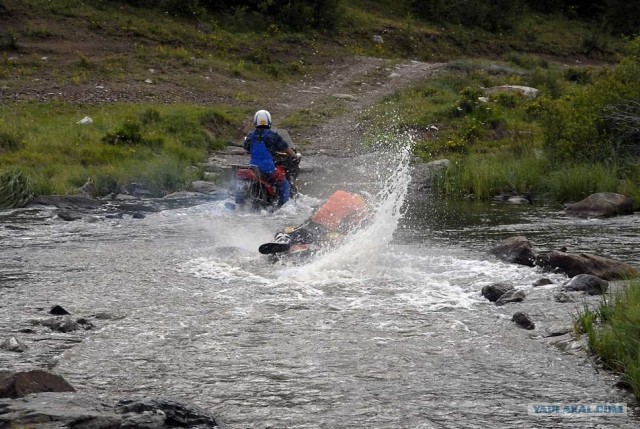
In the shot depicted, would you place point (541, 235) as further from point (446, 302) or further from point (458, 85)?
point (458, 85)

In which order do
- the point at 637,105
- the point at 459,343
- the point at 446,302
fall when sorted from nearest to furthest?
the point at 459,343, the point at 446,302, the point at 637,105

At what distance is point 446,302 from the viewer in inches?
388

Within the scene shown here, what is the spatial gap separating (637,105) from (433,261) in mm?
8330

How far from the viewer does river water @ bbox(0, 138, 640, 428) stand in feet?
23.1

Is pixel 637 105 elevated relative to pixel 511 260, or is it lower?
elevated

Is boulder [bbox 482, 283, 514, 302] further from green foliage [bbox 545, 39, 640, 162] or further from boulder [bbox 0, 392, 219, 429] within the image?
green foliage [bbox 545, 39, 640, 162]

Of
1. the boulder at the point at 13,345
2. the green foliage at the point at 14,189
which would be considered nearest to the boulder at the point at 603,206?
the green foliage at the point at 14,189

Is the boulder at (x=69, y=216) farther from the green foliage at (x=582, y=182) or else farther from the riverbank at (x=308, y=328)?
the green foliage at (x=582, y=182)

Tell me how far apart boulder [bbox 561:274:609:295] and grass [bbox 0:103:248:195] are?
995 cm

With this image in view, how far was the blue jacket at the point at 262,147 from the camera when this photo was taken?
51.2 feet

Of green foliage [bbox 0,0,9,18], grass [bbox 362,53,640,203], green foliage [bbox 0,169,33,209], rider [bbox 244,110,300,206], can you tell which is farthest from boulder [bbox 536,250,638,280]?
green foliage [bbox 0,0,9,18]

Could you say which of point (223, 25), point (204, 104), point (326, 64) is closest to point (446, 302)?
point (204, 104)

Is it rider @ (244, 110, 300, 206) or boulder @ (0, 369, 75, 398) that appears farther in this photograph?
rider @ (244, 110, 300, 206)

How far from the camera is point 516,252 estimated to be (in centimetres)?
1185
